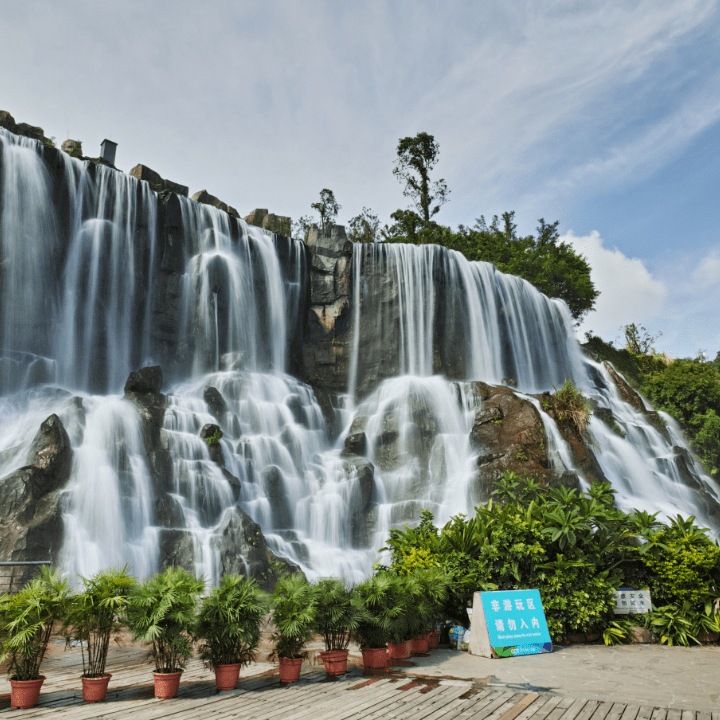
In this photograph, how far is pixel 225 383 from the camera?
70.1ft

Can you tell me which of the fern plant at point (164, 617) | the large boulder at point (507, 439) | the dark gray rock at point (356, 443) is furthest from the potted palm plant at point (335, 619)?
the dark gray rock at point (356, 443)

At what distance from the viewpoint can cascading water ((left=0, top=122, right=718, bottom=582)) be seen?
51.1ft

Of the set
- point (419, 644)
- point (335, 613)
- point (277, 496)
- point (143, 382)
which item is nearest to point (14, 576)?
point (335, 613)

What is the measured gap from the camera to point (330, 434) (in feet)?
74.2

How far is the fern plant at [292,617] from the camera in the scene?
6.24m

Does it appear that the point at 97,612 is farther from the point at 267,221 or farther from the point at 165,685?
the point at 267,221

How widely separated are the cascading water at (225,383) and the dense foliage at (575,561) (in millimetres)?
7567

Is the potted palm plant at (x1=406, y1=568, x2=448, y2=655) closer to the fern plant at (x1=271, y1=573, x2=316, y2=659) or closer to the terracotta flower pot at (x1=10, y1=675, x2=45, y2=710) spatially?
the fern plant at (x1=271, y1=573, x2=316, y2=659)

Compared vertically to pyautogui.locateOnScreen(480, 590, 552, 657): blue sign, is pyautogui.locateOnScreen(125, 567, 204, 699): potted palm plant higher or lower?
higher

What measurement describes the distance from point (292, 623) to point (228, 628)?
27.3 inches

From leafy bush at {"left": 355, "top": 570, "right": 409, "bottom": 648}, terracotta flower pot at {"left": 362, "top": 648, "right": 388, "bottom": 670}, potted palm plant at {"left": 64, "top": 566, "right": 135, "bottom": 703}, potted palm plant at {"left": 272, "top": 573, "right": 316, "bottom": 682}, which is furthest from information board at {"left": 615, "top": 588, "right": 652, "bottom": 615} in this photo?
potted palm plant at {"left": 64, "top": 566, "right": 135, "bottom": 703}

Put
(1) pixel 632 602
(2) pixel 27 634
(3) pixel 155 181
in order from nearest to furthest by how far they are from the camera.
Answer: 1. (2) pixel 27 634
2. (1) pixel 632 602
3. (3) pixel 155 181

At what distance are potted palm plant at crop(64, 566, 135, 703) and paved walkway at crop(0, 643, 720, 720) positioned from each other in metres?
0.21

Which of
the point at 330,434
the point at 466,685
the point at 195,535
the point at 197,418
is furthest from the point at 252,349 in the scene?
the point at 466,685
